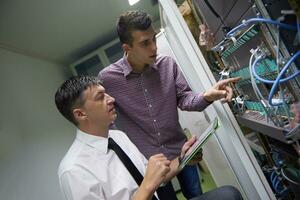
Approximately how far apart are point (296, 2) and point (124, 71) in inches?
49.7

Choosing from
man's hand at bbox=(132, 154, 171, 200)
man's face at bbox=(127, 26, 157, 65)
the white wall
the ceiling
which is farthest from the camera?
the ceiling

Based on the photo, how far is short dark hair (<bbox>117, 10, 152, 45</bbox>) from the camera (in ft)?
5.31

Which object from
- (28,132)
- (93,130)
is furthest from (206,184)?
(93,130)

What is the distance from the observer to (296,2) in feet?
2.17

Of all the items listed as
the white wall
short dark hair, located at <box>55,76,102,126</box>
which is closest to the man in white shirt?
short dark hair, located at <box>55,76,102,126</box>

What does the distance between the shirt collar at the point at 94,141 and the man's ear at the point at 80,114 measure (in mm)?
66

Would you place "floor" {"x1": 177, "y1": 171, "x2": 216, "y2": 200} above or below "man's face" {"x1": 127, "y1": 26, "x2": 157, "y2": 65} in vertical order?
below

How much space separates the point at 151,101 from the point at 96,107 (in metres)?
0.54

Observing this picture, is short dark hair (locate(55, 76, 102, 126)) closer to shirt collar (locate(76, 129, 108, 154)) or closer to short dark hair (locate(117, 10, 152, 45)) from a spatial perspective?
shirt collar (locate(76, 129, 108, 154))

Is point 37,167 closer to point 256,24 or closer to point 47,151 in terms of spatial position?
point 47,151

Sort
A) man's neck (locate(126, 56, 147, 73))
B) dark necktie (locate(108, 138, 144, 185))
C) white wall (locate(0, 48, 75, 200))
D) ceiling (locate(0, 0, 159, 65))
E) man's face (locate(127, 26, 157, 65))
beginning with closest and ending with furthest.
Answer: dark necktie (locate(108, 138, 144, 185)), man's face (locate(127, 26, 157, 65)), man's neck (locate(126, 56, 147, 73)), white wall (locate(0, 48, 75, 200)), ceiling (locate(0, 0, 159, 65))

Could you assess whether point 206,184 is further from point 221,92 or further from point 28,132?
point 221,92

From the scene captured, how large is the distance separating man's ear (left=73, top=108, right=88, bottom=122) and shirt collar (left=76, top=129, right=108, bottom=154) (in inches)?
2.6

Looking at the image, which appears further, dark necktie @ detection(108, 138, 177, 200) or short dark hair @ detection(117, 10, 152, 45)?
short dark hair @ detection(117, 10, 152, 45)
